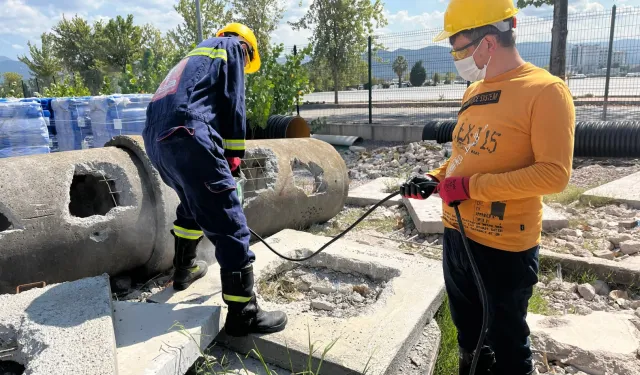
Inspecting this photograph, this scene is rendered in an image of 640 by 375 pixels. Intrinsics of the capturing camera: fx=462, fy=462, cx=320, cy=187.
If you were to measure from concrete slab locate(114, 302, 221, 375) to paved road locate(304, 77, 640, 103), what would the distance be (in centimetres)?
1035

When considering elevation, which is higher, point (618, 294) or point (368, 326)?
point (368, 326)

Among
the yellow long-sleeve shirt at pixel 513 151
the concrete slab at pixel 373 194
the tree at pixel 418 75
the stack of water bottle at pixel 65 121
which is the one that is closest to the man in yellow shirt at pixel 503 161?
the yellow long-sleeve shirt at pixel 513 151

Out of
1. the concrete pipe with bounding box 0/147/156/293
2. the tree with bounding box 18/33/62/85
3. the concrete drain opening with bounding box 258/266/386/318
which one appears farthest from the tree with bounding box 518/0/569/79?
the tree with bounding box 18/33/62/85

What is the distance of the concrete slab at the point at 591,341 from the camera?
8.09 ft

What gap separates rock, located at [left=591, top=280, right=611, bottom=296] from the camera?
346cm

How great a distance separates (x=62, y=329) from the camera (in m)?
2.00

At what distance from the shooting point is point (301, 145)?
478 cm

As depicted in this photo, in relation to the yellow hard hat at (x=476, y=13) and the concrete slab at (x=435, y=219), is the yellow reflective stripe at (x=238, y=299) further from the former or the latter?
the concrete slab at (x=435, y=219)

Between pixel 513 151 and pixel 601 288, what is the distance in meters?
2.38

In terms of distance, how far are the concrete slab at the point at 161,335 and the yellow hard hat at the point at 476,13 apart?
5.78 feet

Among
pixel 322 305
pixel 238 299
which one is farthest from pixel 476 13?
pixel 322 305

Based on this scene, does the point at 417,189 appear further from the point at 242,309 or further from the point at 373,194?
the point at 373,194

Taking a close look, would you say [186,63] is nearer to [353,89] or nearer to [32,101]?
[32,101]

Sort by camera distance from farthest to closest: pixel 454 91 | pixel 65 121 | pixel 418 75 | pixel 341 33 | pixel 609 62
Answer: pixel 341 33 < pixel 454 91 < pixel 418 75 < pixel 609 62 < pixel 65 121
